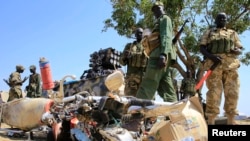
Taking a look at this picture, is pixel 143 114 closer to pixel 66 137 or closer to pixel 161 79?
pixel 66 137


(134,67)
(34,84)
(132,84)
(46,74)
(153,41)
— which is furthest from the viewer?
(34,84)

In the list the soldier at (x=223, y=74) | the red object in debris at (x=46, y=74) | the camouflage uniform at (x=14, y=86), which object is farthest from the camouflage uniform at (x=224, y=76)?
the camouflage uniform at (x=14, y=86)

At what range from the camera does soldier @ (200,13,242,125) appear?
4.66m

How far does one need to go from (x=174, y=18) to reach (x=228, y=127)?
12.0 metres

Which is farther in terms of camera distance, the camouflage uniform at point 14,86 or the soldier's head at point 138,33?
the camouflage uniform at point 14,86

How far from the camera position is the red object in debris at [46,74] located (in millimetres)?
4273

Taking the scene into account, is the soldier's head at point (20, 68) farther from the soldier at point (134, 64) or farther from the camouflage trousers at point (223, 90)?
the camouflage trousers at point (223, 90)

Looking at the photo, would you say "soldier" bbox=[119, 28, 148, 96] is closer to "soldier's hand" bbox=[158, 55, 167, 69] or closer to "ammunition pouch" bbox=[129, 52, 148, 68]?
"ammunition pouch" bbox=[129, 52, 148, 68]

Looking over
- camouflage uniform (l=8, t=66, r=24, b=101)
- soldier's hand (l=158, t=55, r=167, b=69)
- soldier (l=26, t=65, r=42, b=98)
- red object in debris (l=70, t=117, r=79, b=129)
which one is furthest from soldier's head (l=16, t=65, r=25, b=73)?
red object in debris (l=70, t=117, r=79, b=129)

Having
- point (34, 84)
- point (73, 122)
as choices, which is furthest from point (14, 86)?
point (73, 122)

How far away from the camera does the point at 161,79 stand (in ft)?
13.4

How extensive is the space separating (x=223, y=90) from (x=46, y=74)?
2322 mm

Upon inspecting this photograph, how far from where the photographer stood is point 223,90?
4785 mm

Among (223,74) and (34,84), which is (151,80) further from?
(34,84)
